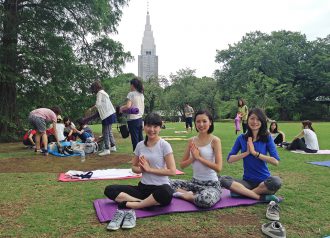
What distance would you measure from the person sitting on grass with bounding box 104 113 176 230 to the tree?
996 cm

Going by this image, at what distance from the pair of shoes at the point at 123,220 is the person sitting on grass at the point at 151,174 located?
37 cm

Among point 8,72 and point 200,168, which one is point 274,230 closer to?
point 200,168

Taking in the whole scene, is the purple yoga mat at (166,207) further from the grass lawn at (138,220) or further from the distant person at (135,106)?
the distant person at (135,106)

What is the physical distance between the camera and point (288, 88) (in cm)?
4100

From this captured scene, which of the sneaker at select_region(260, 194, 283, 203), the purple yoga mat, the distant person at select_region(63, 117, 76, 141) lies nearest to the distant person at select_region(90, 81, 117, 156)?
the distant person at select_region(63, 117, 76, 141)

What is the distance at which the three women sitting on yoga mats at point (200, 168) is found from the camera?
4066 mm

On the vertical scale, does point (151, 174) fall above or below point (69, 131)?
below

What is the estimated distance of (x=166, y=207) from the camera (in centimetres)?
407

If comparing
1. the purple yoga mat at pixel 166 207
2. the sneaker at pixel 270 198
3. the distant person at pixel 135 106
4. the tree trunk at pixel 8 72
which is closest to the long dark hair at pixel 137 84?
the distant person at pixel 135 106

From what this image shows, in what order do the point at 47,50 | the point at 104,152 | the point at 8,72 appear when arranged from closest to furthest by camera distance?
the point at 104,152 → the point at 8,72 → the point at 47,50

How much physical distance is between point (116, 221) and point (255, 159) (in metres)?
2.09

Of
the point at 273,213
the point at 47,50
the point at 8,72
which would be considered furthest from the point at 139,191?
the point at 47,50

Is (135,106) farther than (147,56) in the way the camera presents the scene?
No

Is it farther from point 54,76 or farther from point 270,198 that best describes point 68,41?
point 270,198
